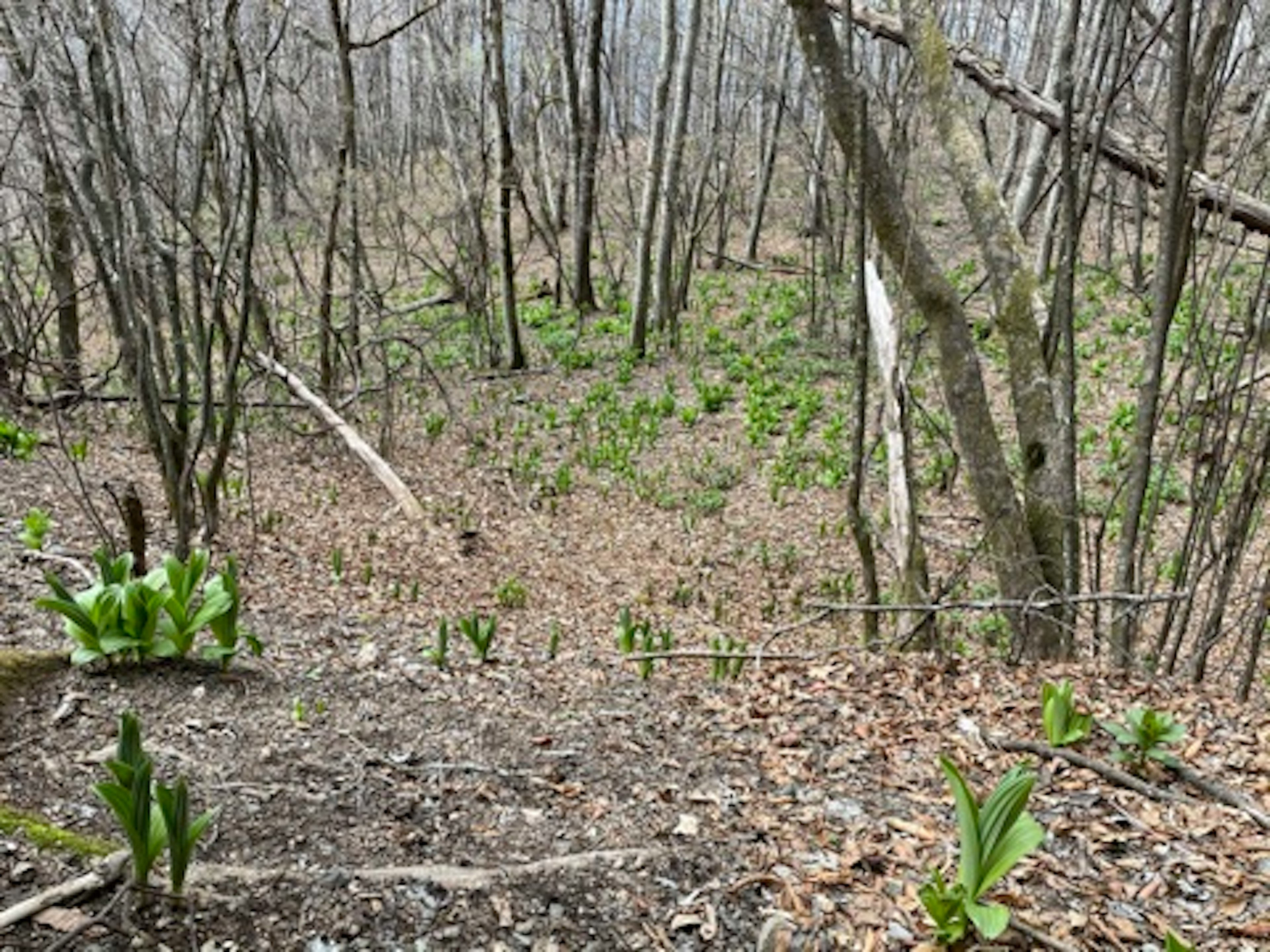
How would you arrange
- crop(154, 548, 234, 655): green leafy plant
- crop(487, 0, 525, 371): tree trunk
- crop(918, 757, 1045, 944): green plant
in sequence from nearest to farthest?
crop(918, 757, 1045, 944): green plant < crop(154, 548, 234, 655): green leafy plant < crop(487, 0, 525, 371): tree trunk

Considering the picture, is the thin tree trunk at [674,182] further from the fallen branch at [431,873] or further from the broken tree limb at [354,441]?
the fallen branch at [431,873]

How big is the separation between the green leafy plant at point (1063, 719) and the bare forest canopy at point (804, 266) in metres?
0.56

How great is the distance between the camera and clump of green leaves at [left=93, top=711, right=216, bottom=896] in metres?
2.00

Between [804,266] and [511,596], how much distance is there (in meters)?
10.6

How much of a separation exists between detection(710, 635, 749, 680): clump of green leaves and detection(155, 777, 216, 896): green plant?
7.55 feet

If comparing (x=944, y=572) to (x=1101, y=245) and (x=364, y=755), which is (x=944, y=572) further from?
(x=1101, y=245)

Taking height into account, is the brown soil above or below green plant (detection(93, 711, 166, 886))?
below

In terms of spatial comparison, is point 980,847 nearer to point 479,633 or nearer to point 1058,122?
point 479,633

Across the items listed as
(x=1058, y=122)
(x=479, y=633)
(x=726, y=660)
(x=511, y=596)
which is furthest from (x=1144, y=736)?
(x=511, y=596)

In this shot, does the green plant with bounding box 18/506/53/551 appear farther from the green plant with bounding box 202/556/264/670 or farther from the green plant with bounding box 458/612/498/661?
the green plant with bounding box 458/612/498/661

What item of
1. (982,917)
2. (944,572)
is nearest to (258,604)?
(982,917)

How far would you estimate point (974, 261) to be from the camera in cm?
1564

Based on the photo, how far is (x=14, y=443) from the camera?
21.0 feet

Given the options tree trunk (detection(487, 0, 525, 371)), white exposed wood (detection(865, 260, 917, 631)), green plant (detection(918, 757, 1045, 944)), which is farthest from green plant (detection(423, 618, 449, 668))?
tree trunk (detection(487, 0, 525, 371))
